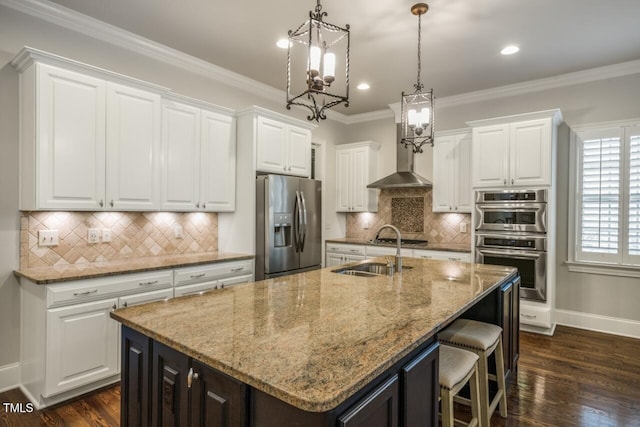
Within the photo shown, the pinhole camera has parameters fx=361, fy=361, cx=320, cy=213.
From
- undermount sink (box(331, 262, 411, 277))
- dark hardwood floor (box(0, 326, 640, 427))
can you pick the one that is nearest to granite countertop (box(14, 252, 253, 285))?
dark hardwood floor (box(0, 326, 640, 427))

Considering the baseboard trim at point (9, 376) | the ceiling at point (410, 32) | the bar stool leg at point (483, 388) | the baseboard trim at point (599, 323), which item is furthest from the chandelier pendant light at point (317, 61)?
the baseboard trim at point (599, 323)

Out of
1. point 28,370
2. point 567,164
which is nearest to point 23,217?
point 28,370

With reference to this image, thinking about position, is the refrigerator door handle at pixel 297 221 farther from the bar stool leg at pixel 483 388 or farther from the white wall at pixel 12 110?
the bar stool leg at pixel 483 388

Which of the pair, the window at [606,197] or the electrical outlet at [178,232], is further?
the window at [606,197]

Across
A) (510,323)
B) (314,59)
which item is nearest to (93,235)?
(314,59)

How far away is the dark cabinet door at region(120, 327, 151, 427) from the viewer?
60.2 inches

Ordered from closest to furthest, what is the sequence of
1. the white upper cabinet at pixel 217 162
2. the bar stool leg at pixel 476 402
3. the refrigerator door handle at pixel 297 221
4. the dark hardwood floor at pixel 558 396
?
the bar stool leg at pixel 476 402 → the dark hardwood floor at pixel 558 396 → the white upper cabinet at pixel 217 162 → the refrigerator door handle at pixel 297 221

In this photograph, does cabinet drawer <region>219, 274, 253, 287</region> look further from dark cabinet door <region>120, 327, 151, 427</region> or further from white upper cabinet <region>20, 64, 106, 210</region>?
dark cabinet door <region>120, 327, 151, 427</region>

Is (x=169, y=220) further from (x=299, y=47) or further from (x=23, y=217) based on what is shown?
(x=299, y=47)

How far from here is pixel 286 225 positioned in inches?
160

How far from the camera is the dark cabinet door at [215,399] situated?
44.0 inches

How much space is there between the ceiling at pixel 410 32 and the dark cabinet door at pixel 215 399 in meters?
2.68

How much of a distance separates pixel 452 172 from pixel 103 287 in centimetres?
412

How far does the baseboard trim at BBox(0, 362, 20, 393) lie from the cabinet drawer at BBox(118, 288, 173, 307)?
924 mm
